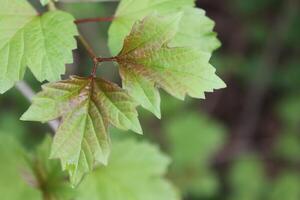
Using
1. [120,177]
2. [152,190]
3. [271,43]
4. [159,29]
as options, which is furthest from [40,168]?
[271,43]

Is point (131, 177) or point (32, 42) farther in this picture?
point (131, 177)

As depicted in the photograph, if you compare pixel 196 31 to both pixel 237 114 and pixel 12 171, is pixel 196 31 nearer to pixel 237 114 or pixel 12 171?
pixel 12 171

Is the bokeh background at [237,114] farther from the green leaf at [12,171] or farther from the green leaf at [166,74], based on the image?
the green leaf at [166,74]

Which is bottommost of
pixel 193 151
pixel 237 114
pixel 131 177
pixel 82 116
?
pixel 237 114

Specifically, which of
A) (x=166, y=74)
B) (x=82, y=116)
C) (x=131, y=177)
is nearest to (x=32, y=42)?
(x=82, y=116)

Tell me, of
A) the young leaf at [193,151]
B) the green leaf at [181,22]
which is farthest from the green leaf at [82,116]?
the young leaf at [193,151]

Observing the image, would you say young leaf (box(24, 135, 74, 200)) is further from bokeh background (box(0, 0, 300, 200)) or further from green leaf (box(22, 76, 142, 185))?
bokeh background (box(0, 0, 300, 200))
